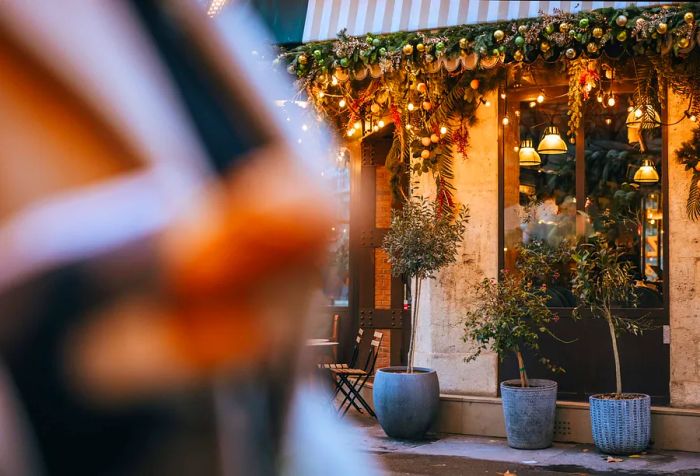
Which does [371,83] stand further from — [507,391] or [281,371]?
[281,371]

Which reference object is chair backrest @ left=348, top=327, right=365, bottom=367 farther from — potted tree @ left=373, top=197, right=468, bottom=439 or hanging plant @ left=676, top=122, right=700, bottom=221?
hanging plant @ left=676, top=122, right=700, bottom=221

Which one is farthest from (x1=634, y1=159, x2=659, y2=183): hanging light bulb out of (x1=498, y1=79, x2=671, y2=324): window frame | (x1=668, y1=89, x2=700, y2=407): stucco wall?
(x1=668, y1=89, x2=700, y2=407): stucco wall

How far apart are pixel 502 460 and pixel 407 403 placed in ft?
4.16

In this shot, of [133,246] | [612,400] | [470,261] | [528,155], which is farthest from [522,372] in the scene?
[133,246]

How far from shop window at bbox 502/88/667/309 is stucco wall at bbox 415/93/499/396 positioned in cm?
21

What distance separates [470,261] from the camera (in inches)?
390

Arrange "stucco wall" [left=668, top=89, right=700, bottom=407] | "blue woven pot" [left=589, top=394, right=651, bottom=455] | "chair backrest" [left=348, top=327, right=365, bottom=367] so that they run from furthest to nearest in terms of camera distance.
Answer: "chair backrest" [left=348, top=327, right=365, bottom=367]
"stucco wall" [left=668, top=89, right=700, bottom=407]
"blue woven pot" [left=589, top=394, right=651, bottom=455]

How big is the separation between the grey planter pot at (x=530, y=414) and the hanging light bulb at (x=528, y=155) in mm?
2552

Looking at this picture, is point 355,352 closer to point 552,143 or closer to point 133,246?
point 552,143

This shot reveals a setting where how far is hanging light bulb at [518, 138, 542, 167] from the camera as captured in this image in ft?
32.7

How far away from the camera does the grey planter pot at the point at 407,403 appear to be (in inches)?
362

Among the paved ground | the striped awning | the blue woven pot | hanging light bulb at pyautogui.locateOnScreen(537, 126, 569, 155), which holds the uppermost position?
the striped awning

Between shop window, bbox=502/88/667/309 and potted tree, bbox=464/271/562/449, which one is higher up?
shop window, bbox=502/88/667/309

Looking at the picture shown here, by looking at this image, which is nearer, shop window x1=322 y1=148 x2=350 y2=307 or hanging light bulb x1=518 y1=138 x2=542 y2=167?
hanging light bulb x1=518 y1=138 x2=542 y2=167
